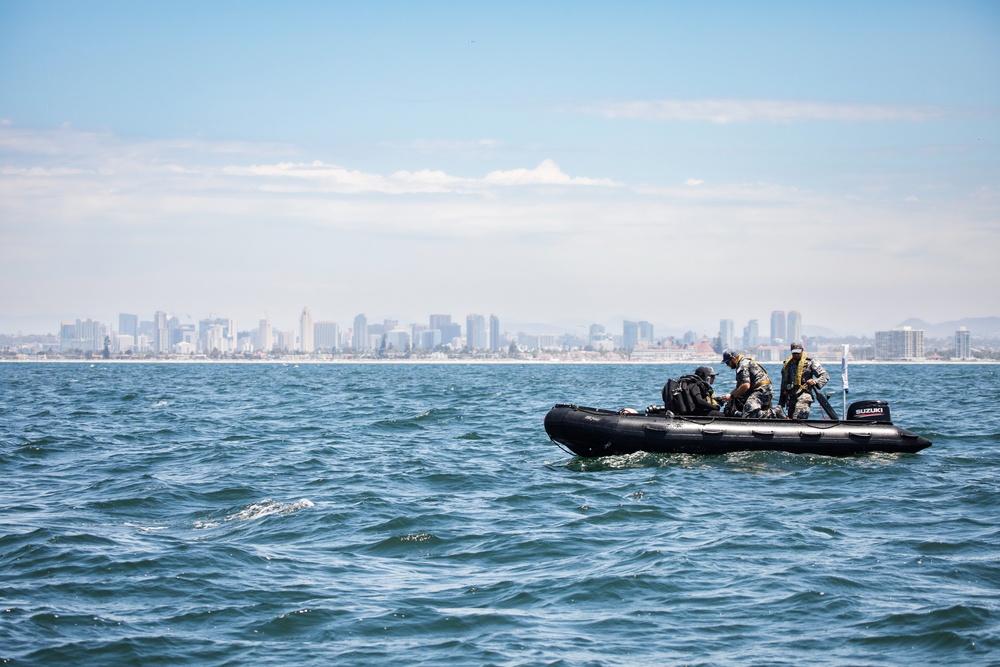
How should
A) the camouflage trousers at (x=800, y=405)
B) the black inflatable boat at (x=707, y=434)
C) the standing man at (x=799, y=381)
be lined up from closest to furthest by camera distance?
the black inflatable boat at (x=707, y=434) → the standing man at (x=799, y=381) → the camouflage trousers at (x=800, y=405)

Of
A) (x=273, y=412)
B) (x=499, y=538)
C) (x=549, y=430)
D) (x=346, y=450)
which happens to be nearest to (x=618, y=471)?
(x=549, y=430)

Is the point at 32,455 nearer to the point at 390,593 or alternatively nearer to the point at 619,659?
the point at 390,593

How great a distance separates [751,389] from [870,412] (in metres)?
2.25

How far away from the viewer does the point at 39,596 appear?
31.4 feet

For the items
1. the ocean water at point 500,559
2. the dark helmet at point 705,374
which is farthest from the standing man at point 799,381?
the ocean water at point 500,559

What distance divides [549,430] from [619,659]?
1061 cm

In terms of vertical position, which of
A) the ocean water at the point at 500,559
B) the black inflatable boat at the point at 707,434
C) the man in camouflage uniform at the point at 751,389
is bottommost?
the ocean water at the point at 500,559

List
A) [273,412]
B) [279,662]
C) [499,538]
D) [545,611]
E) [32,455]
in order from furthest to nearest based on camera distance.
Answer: [273,412] → [32,455] → [499,538] → [545,611] → [279,662]

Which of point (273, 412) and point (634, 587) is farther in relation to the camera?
point (273, 412)

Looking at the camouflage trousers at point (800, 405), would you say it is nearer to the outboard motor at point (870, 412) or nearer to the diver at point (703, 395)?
the outboard motor at point (870, 412)

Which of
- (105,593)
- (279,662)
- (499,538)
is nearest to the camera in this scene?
(279,662)

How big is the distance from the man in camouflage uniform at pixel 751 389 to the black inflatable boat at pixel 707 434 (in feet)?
1.99

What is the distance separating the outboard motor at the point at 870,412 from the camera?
1873 cm

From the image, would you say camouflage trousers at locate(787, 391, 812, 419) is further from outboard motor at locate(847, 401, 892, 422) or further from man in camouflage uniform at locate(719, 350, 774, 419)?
outboard motor at locate(847, 401, 892, 422)
